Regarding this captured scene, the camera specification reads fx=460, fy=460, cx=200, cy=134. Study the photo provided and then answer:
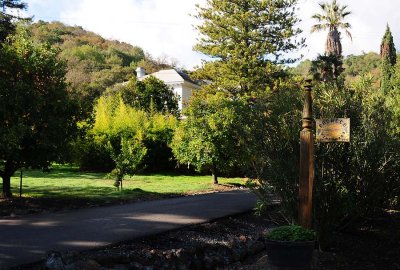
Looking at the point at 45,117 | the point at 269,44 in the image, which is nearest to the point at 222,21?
the point at 269,44

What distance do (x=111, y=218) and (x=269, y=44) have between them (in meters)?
28.0

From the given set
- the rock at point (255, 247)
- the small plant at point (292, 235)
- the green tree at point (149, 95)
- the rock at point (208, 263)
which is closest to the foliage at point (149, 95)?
the green tree at point (149, 95)

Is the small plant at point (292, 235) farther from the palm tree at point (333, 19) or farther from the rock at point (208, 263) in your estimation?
the palm tree at point (333, 19)

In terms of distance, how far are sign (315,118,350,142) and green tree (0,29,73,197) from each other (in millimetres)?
7422

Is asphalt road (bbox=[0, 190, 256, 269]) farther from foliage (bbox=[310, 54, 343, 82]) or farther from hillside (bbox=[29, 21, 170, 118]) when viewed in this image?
hillside (bbox=[29, 21, 170, 118])

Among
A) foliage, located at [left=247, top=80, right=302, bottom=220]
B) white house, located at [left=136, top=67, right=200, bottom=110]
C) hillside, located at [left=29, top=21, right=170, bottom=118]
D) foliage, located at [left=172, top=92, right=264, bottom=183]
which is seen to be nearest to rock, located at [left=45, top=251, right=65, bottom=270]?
foliage, located at [left=247, top=80, right=302, bottom=220]

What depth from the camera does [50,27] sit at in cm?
8238

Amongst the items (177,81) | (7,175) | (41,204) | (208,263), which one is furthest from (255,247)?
(177,81)

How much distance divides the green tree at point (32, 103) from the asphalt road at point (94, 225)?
6.92ft

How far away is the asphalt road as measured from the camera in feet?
24.6

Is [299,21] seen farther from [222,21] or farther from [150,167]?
[150,167]

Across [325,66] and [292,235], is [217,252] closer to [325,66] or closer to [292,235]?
[292,235]

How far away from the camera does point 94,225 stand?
9562mm

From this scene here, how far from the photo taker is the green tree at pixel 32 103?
11.7 metres
